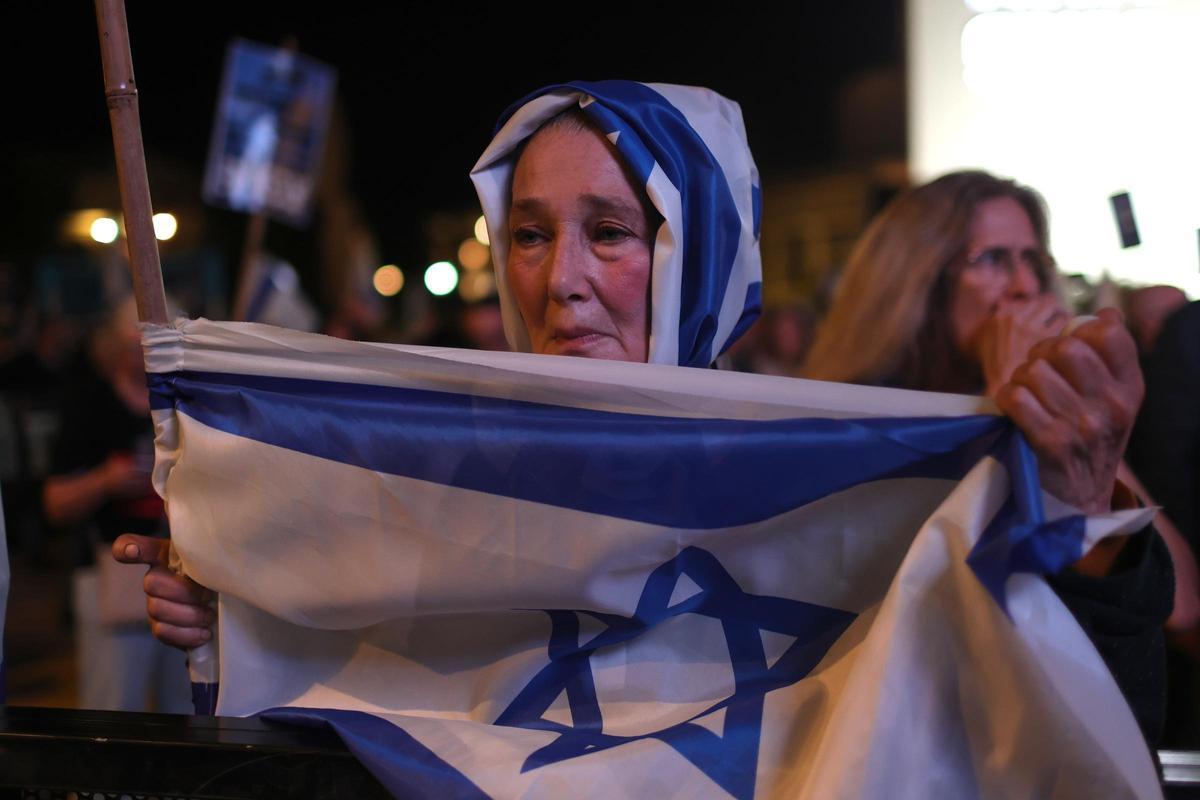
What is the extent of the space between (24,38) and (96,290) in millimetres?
3216

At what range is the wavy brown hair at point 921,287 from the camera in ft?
7.77

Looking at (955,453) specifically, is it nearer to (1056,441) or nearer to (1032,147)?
(1056,441)

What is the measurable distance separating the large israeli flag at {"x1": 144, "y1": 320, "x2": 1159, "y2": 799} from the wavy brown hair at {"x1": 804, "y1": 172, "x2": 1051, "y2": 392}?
4.22ft

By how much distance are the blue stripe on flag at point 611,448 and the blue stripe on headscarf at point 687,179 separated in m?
0.41

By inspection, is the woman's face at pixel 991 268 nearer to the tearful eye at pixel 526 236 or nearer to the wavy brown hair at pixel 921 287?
the wavy brown hair at pixel 921 287

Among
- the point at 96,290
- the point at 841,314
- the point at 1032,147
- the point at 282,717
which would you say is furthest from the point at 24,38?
the point at 282,717

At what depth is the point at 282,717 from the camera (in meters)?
1.22

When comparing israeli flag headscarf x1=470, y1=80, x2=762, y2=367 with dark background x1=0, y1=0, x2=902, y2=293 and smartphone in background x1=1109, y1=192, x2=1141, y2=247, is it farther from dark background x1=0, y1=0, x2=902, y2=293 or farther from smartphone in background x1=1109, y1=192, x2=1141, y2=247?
dark background x1=0, y1=0, x2=902, y2=293

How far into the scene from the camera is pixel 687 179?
159 cm

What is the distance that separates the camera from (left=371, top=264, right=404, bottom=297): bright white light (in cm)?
2692

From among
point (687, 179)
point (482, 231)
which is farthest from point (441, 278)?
point (687, 179)

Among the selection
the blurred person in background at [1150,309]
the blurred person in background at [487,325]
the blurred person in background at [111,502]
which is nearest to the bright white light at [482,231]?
the blurred person in background at [487,325]

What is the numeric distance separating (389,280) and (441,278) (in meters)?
5.94

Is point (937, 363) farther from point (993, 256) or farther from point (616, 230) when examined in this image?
point (616, 230)
